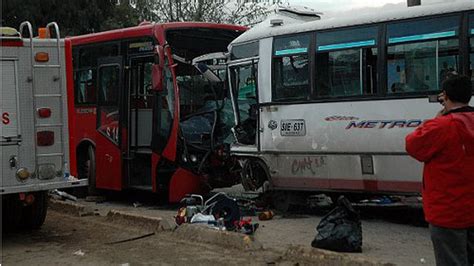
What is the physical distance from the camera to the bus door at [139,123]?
1106 cm

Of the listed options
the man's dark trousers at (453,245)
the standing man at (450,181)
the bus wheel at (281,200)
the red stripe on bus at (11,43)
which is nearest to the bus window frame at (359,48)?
the bus wheel at (281,200)

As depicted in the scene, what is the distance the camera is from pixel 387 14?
28.3 feet

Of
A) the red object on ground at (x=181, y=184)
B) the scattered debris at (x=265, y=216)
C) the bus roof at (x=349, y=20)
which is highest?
the bus roof at (x=349, y=20)

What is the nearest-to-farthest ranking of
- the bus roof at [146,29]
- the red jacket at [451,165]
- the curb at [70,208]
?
the red jacket at [451,165] → the curb at [70,208] → the bus roof at [146,29]

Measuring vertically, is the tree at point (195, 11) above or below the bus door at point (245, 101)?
above

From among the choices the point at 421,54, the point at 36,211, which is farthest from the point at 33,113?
the point at 421,54

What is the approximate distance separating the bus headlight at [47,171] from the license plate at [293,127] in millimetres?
3415

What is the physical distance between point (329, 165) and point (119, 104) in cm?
428

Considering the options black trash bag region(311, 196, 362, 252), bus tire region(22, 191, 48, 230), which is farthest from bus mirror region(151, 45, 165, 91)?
black trash bag region(311, 196, 362, 252)

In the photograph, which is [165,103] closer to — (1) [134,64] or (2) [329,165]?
(1) [134,64]

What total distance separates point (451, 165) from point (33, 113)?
17.5 ft

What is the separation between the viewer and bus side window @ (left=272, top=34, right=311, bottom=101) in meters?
9.41

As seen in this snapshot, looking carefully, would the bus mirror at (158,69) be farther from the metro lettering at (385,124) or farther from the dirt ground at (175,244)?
the metro lettering at (385,124)

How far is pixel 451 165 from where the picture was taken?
13.7 ft
